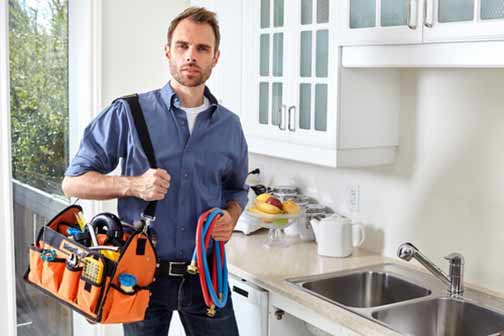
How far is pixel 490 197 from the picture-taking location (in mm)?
2547

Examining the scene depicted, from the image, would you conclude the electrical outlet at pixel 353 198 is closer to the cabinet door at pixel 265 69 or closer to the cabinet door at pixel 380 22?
the cabinet door at pixel 265 69

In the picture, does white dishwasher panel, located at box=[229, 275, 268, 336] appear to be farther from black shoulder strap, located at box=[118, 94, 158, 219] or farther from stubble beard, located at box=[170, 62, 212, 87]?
stubble beard, located at box=[170, 62, 212, 87]

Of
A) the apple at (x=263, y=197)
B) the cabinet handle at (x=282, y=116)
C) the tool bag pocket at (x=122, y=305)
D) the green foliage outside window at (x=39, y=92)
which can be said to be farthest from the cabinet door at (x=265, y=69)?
the tool bag pocket at (x=122, y=305)

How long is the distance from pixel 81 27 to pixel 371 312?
2041 mm

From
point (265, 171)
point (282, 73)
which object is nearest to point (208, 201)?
point (282, 73)

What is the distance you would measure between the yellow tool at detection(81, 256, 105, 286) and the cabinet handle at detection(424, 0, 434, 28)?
1198mm

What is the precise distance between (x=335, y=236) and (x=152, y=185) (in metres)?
0.99

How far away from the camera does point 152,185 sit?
2.21 m

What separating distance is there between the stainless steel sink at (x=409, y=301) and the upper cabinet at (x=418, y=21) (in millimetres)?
864

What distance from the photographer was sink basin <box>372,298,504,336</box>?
2.44 metres

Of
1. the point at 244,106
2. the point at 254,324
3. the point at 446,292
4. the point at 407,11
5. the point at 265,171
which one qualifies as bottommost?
the point at 254,324

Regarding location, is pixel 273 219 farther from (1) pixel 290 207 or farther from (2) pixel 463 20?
(2) pixel 463 20

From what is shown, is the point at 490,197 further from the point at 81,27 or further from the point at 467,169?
the point at 81,27

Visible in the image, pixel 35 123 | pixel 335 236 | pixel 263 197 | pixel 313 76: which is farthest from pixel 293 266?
pixel 35 123
